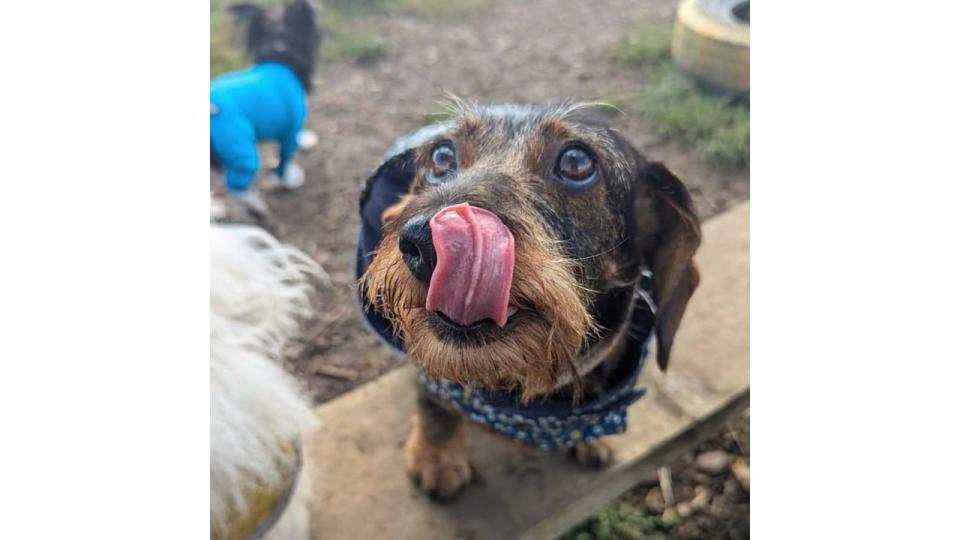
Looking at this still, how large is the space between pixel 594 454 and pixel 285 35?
2.65 meters

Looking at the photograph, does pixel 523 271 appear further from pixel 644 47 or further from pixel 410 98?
pixel 410 98

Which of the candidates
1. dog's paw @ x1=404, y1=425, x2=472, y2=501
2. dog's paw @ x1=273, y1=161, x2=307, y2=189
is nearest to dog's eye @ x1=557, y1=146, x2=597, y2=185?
dog's paw @ x1=404, y1=425, x2=472, y2=501

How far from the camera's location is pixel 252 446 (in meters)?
1.56

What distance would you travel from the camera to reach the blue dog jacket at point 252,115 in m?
3.13

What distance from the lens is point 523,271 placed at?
1.06m

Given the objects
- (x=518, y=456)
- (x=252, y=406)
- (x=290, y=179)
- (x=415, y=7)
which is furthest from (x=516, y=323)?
(x=415, y=7)

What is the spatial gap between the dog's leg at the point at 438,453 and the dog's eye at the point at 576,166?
0.84 metres

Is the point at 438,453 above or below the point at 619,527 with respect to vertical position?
above

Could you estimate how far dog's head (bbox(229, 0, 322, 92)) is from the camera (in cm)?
357
